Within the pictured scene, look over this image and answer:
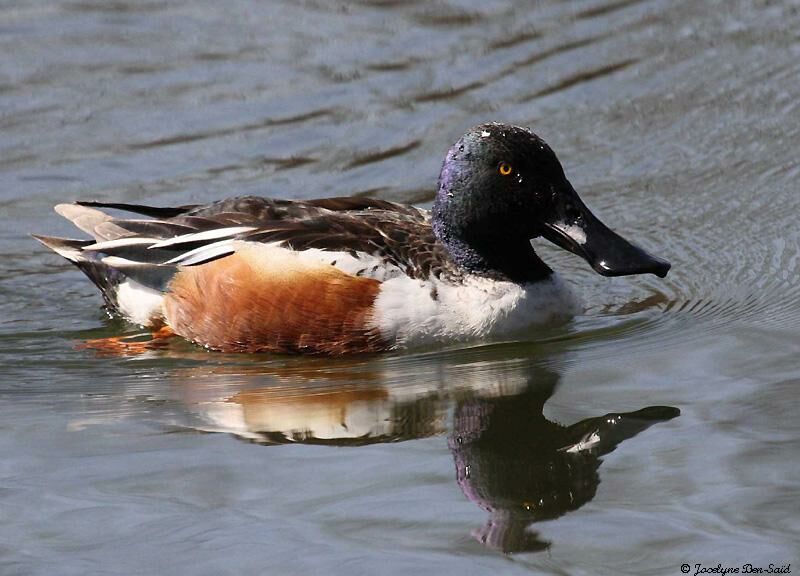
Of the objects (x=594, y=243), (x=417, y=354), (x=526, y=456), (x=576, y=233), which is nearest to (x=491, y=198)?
(x=576, y=233)

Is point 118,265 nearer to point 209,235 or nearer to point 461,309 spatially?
point 209,235

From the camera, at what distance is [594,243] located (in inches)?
293

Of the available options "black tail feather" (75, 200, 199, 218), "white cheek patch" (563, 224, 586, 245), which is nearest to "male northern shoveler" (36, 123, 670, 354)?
"white cheek patch" (563, 224, 586, 245)

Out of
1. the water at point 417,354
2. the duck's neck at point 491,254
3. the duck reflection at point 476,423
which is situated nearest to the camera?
the water at point 417,354

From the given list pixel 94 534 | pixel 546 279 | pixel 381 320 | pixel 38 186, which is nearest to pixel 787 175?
pixel 546 279

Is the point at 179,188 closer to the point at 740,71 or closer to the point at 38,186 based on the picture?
the point at 38,186

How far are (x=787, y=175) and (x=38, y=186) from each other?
4.96 m

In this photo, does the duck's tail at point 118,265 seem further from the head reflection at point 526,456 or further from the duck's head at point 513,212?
the head reflection at point 526,456

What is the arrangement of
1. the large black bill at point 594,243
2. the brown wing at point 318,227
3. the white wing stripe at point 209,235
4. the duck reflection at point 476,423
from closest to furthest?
the duck reflection at point 476,423, the large black bill at point 594,243, the brown wing at point 318,227, the white wing stripe at point 209,235

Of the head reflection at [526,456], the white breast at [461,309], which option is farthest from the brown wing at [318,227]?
the head reflection at [526,456]

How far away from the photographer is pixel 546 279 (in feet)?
25.3

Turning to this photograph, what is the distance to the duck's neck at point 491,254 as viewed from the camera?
7645mm

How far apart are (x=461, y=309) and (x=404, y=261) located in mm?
366
